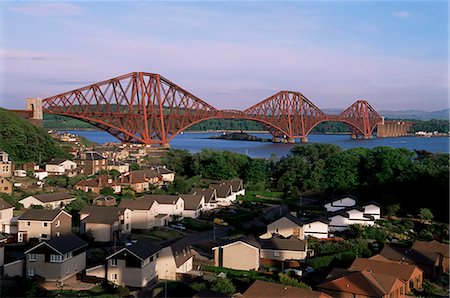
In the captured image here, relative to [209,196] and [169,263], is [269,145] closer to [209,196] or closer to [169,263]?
[209,196]

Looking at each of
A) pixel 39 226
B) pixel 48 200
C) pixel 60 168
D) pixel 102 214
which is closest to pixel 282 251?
pixel 102 214

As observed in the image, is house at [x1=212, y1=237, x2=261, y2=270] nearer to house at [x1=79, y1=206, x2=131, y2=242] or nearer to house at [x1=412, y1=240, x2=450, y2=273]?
house at [x1=79, y1=206, x2=131, y2=242]

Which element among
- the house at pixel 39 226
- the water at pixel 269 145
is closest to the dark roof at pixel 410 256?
the house at pixel 39 226

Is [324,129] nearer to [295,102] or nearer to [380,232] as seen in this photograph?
[295,102]

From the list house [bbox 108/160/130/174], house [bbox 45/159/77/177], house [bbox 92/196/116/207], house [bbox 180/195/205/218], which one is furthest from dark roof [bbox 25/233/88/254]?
house [bbox 108/160/130/174]

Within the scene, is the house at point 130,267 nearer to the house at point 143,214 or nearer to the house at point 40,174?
the house at point 143,214
